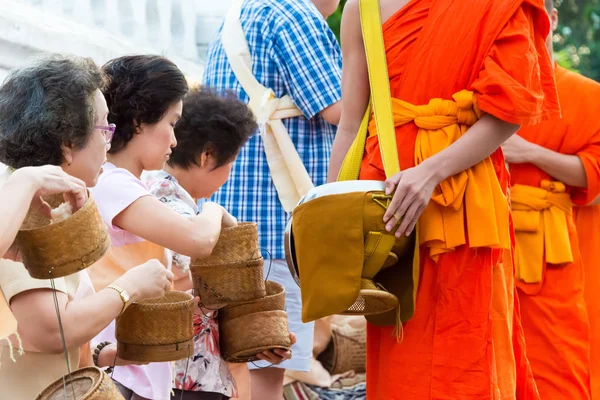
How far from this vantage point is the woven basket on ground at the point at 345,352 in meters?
6.73

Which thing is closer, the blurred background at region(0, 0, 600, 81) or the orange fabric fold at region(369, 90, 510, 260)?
the orange fabric fold at region(369, 90, 510, 260)

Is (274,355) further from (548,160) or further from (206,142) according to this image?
(548,160)

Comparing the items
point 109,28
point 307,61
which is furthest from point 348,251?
point 109,28

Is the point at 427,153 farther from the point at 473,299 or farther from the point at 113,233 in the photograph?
the point at 113,233

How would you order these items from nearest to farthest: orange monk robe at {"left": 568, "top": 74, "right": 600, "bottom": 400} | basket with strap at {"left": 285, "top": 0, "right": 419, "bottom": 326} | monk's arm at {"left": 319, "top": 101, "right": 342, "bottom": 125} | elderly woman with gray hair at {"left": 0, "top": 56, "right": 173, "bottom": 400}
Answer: elderly woman with gray hair at {"left": 0, "top": 56, "right": 173, "bottom": 400}
basket with strap at {"left": 285, "top": 0, "right": 419, "bottom": 326}
monk's arm at {"left": 319, "top": 101, "right": 342, "bottom": 125}
orange monk robe at {"left": 568, "top": 74, "right": 600, "bottom": 400}

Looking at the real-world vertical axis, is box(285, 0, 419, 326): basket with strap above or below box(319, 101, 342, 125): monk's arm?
below

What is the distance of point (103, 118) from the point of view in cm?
290

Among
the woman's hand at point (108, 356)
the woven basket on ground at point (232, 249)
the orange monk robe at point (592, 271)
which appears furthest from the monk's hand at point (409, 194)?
the orange monk robe at point (592, 271)

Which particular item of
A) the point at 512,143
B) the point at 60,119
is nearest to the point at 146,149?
the point at 60,119

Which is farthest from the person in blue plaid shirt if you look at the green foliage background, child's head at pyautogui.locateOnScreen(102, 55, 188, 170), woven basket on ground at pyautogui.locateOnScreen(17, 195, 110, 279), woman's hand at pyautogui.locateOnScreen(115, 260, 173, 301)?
the green foliage background

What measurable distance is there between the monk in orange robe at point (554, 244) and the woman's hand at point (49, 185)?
2.57 m

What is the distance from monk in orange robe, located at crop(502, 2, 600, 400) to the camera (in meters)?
4.59

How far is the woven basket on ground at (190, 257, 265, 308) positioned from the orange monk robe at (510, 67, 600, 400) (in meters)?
1.76

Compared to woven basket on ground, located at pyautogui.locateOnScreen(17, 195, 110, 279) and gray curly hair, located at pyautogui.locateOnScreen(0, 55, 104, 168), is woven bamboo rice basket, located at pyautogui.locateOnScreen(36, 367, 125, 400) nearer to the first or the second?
woven basket on ground, located at pyautogui.locateOnScreen(17, 195, 110, 279)
